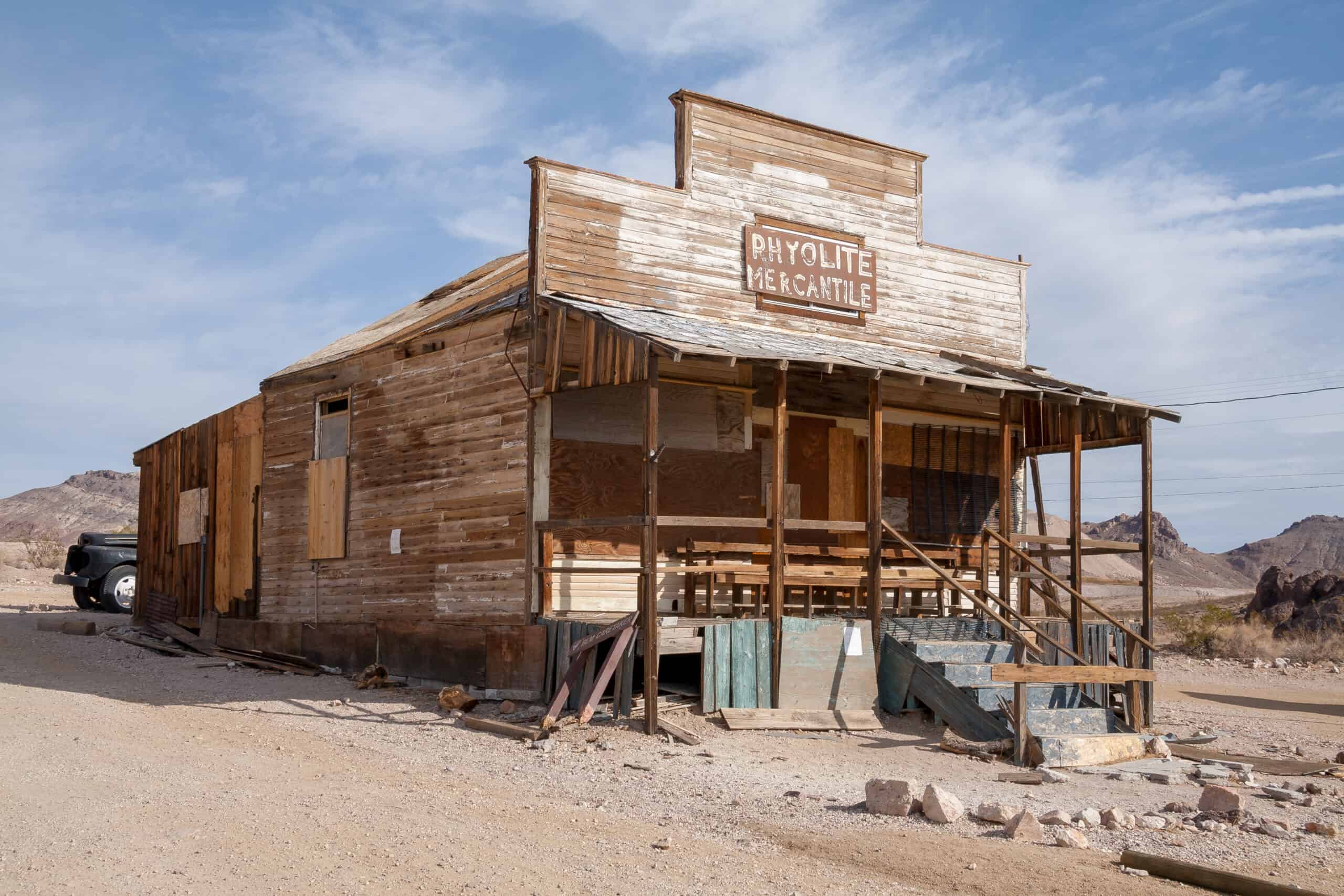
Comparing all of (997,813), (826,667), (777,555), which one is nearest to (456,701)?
(777,555)

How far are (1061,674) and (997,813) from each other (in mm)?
3503

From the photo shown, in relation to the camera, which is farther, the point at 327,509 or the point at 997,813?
the point at 327,509

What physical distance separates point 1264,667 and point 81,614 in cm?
2224

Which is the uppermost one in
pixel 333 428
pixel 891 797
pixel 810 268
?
pixel 810 268

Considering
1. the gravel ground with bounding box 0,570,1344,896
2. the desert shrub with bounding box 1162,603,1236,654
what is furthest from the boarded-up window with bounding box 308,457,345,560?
the desert shrub with bounding box 1162,603,1236,654

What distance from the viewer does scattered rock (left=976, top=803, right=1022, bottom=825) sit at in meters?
7.80

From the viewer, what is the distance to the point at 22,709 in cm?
1166

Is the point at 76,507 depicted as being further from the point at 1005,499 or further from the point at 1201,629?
the point at 1005,499

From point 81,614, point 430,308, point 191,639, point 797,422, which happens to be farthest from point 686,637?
point 81,614

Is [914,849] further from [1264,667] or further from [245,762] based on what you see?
[1264,667]

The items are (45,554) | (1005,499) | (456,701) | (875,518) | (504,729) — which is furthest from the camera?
(45,554)

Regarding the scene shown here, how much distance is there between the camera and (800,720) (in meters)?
11.7

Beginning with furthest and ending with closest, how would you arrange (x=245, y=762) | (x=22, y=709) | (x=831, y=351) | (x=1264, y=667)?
(x=1264, y=667)
(x=831, y=351)
(x=22, y=709)
(x=245, y=762)

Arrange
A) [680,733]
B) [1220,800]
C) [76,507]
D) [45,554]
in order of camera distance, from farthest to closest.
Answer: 1. [76,507]
2. [45,554]
3. [680,733]
4. [1220,800]
